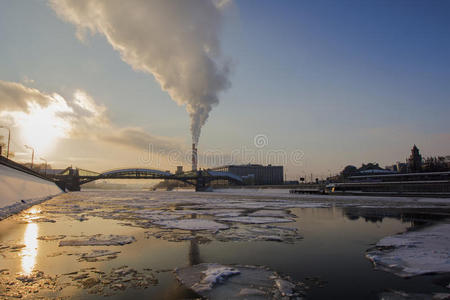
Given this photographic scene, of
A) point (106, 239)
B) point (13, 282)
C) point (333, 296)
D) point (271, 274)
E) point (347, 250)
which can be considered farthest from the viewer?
point (106, 239)

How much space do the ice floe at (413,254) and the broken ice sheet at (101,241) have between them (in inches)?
339

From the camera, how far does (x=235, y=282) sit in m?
6.18

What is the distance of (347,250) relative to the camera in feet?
31.0

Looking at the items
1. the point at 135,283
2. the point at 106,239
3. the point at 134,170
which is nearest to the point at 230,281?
the point at 135,283

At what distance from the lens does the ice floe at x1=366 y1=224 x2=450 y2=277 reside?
24.0 feet

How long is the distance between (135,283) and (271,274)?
10.4ft

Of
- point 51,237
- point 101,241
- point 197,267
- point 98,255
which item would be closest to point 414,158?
point 101,241

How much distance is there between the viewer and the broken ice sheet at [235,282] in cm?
545

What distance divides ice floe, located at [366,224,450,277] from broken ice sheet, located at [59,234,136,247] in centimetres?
860

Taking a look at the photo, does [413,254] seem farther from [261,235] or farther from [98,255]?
[98,255]

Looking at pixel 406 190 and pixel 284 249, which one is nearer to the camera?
pixel 284 249

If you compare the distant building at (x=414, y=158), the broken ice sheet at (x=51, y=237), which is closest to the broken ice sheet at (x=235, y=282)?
the broken ice sheet at (x=51, y=237)

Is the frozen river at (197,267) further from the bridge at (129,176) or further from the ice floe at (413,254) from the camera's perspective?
the bridge at (129,176)

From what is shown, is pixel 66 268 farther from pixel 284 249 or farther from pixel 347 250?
pixel 347 250
